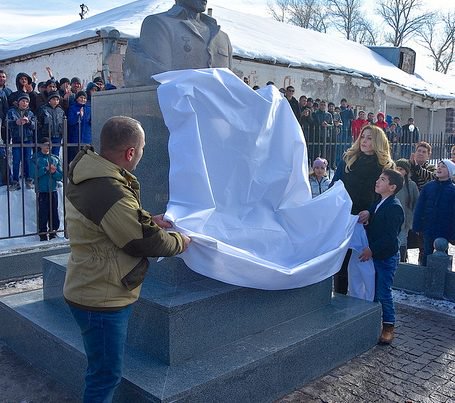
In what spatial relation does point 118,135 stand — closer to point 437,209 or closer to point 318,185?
point 437,209

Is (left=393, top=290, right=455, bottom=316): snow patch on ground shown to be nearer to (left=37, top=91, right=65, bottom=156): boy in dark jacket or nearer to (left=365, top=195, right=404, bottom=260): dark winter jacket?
(left=365, top=195, right=404, bottom=260): dark winter jacket

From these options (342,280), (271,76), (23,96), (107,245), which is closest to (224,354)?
(107,245)

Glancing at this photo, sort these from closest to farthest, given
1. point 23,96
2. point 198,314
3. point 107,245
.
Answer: point 107,245 → point 198,314 → point 23,96

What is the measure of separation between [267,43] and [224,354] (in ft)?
45.2

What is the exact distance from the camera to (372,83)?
18406mm

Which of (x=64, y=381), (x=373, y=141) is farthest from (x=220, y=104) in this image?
(x=64, y=381)

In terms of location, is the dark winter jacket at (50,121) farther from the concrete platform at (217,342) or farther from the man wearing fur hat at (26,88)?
the concrete platform at (217,342)

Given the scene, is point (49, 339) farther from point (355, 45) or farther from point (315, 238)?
point (355, 45)

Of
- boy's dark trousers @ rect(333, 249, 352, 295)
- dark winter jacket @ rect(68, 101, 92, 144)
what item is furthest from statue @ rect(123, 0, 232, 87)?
dark winter jacket @ rect(68, 101, 92, 144)

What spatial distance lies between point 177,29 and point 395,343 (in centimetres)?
307

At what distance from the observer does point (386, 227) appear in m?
4.08

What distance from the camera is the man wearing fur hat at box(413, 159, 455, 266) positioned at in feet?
18.2

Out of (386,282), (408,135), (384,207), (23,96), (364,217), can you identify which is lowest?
(386,282)

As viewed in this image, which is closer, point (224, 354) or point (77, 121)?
point (224, 354)
